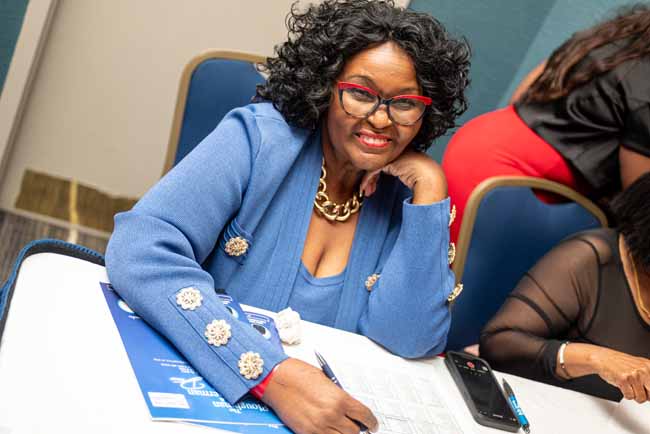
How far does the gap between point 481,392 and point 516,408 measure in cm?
Answer: 7

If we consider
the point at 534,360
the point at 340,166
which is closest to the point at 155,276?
the point at 340,166

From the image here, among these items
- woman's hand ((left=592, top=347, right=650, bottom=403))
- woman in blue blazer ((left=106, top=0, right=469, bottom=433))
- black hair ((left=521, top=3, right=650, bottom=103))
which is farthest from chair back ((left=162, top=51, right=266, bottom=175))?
woman's hand ((left=592, top=347, right=650, bottom=403))

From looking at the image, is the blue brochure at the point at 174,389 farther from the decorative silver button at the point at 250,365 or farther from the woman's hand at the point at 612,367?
the woman's hand at the point at 612,367

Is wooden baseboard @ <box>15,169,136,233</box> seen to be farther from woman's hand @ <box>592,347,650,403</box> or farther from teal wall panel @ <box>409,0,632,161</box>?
woman's hand @ <box>592,347,650,403</box>

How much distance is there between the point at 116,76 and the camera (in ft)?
9.87

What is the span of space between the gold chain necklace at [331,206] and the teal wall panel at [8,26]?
1.63m

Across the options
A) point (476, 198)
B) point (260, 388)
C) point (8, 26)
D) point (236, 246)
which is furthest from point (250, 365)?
point (8, 26)

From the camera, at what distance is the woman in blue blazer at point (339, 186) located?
145cm

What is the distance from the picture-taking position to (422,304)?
1.60 metres

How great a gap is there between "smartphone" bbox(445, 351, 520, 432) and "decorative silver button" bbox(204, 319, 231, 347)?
52 centimetres

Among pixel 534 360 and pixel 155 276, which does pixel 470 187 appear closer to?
pixel 534 360

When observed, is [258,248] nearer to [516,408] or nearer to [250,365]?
[250,365]

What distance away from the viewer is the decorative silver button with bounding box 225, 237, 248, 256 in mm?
1508

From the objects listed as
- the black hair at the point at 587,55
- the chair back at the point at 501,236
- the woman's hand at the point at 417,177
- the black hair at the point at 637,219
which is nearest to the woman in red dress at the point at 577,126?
the black hair at the point at 587,55
